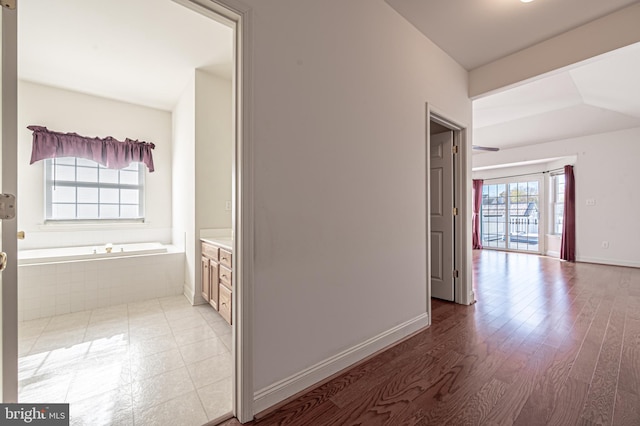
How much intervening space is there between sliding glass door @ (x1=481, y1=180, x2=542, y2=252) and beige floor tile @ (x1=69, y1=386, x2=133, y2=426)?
870 cm

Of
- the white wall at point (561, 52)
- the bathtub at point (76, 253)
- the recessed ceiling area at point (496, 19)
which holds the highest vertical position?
the recessed ceiling area at point (496, 19)

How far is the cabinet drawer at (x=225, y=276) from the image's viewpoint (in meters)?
2.42

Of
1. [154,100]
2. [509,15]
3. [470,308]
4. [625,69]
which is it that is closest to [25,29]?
[154,100]

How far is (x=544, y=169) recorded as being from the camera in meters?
6.79

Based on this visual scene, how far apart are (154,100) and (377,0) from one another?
11.5 ft

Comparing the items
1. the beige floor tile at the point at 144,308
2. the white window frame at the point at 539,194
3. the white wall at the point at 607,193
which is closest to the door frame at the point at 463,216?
the beige floor tile at the point at 144,308

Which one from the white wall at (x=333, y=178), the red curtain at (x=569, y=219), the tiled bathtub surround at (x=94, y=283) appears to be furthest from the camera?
the red curtain at (x=569, y=219)

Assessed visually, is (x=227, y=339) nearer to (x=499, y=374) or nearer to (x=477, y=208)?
(x=499, y=374)

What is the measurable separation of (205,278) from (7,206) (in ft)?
7.51

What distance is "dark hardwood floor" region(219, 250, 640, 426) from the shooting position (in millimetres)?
1412

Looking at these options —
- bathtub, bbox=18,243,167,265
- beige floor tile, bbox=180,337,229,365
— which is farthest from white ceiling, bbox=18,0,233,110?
beige floor tile, bbox=180,337,229,365

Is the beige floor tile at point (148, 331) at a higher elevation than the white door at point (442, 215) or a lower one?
lower

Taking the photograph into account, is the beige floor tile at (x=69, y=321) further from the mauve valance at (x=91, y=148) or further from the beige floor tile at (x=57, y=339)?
the mauve valance at (x=91, y=148)

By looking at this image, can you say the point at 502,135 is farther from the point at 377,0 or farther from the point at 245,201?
the point at 245,201
